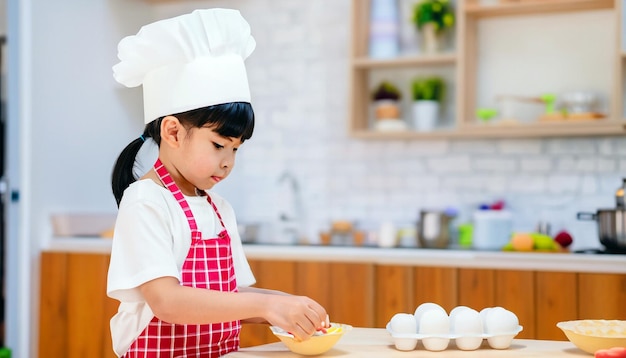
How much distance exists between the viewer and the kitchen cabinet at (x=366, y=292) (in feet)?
10.2

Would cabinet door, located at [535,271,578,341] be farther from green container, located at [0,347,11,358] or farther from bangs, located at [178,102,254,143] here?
green container, located at [0,347,11,358]

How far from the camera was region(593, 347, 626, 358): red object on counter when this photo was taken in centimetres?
137

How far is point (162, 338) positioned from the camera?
1.62 m

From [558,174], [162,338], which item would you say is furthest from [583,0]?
[162,338]

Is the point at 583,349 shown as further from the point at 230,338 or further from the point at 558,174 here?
the point at 558,174

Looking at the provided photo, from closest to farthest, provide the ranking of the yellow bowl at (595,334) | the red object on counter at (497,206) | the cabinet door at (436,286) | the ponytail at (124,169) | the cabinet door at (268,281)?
the yellow bowl at (595,334) → the ponytail at (124,169) → the cabinet door at (436,286) → the cabinet door at (268,281) → the red object on counter at (497,206)

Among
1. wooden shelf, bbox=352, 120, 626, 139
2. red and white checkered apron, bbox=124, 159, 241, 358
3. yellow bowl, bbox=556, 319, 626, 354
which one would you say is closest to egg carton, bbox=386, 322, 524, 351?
yellow bowl, bbox=556, 319, 626, 354

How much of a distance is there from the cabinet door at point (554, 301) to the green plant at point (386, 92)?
140cm

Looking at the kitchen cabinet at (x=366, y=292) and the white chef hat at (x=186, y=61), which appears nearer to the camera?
the white chef hat at (x=186, y=61)

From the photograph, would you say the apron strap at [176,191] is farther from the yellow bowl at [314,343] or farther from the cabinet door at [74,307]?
the cabinet door at [74,307]

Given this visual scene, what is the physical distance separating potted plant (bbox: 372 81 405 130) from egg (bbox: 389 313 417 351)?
267 centimetres

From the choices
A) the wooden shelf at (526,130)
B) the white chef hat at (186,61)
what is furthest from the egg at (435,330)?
the wooden shelf at (526,130)

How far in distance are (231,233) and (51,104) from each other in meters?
2.47

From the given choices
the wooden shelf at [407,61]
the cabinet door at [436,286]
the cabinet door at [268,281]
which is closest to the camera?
the cabinet door at [436,286]
